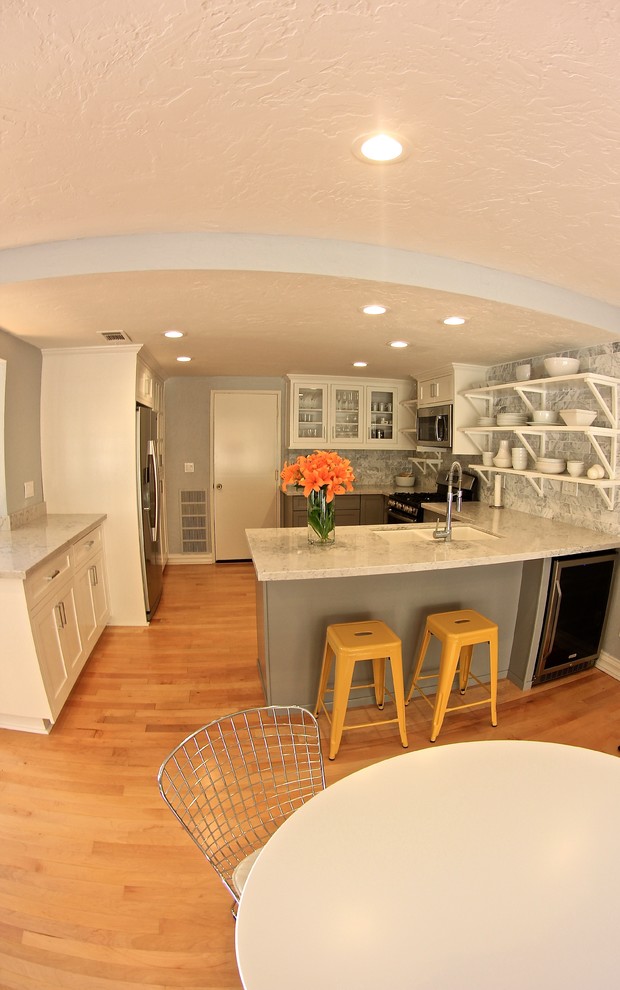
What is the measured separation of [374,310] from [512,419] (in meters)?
1.73

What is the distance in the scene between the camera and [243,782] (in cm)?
197

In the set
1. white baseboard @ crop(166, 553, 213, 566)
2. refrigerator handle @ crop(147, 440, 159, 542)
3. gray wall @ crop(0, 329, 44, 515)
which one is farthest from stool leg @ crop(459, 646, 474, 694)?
white baseboard @ crop(166, 553, 213, 566)

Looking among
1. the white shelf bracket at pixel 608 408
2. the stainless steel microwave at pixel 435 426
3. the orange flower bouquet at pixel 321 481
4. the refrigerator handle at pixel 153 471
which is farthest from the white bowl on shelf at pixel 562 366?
A: the refrigerator handle at pixel 153 471

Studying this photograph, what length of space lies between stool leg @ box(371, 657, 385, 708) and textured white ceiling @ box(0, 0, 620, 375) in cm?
190

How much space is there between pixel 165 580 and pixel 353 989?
14.3 ft

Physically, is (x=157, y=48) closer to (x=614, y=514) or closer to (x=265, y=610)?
(x=265, y=610)

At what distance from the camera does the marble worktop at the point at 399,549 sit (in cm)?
210

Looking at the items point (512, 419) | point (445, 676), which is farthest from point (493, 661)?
point (512, 419)

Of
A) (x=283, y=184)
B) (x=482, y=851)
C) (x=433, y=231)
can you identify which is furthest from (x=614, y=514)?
(x=283, y=184)

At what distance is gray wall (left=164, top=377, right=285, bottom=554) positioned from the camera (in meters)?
5.15

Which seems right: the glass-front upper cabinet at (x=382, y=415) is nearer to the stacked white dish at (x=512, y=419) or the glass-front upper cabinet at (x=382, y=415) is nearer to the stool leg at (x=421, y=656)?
the stacked white dish at (x=512, y=419)

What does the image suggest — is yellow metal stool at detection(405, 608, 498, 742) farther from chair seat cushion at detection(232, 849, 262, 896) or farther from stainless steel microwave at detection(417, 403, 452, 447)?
stainless steel microwave at detection(417, 403, 452, 447)

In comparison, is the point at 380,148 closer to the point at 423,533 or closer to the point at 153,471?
the point at 423,533

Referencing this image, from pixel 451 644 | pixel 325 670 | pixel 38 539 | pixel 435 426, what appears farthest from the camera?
pixel 435 426
